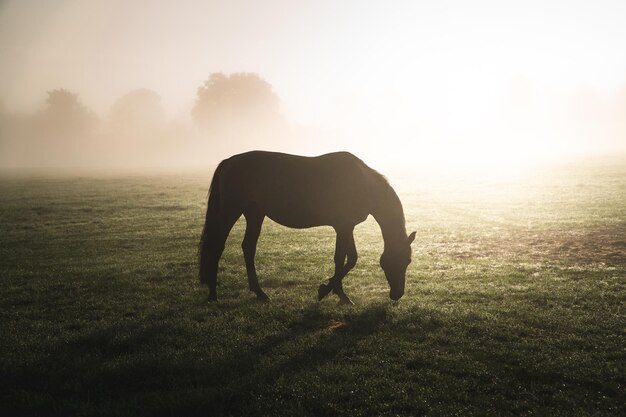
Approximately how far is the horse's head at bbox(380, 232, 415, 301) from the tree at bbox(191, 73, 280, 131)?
93786mm

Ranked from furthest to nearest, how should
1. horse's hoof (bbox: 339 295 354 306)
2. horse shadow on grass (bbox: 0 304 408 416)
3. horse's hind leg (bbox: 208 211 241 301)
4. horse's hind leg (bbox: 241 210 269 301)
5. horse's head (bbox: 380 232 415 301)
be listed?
1. horse's hind leg (bbox: 241 210 269 301)
2. horse's hind leg (bbox: 208 211 241 301)
3. horse's hoof (bbox: 339 295 354 306)
4. horse's head (bbox: 380 232 415 301)
5. horse shadow on grass (bbox: 0 304 408 416)

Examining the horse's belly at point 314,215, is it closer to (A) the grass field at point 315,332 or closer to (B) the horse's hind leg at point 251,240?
(B) the horse's hind leg at point 251,240

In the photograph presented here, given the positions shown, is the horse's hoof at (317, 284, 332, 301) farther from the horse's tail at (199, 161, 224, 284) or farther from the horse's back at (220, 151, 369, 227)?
the horse's tail at (199, 161, 224, 284)

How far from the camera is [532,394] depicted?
4828 millimetres


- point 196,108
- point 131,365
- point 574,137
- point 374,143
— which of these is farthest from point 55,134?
point 574,137

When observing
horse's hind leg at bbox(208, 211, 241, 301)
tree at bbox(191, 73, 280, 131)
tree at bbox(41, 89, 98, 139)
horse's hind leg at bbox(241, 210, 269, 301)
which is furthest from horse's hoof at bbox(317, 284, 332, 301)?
tree at bbox(41, 89, 98, 139)

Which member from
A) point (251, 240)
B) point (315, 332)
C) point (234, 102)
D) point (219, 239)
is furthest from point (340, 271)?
point (234, 102)

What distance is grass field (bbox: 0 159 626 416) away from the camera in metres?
4.80

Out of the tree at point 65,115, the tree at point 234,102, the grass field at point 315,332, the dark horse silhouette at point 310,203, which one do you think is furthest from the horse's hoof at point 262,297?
the tree at point 65,115

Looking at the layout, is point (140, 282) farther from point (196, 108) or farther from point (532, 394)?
point (196, 108)

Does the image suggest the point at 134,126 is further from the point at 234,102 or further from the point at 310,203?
the point at 310,203

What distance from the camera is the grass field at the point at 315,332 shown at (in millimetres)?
4801

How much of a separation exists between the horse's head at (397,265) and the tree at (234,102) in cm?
9379

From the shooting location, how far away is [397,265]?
26.7 ft
